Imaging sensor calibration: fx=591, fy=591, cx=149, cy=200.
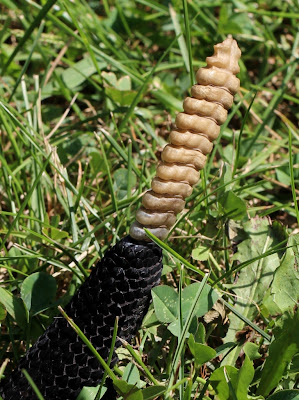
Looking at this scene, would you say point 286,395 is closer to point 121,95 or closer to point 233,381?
point 233,381

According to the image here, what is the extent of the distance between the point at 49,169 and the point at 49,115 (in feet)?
1.71

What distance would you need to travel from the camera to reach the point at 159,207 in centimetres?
160

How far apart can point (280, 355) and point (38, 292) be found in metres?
0.88

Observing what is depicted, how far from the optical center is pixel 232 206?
2418 millimetres

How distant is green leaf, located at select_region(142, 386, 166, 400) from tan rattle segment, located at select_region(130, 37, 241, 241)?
21.3 inches

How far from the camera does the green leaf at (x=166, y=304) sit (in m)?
1.86

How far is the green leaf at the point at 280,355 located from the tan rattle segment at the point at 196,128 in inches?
23.3

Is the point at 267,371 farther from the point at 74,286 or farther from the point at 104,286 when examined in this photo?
the point at 74,286

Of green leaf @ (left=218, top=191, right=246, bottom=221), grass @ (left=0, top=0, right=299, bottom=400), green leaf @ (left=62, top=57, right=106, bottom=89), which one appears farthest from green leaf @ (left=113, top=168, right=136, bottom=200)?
green leaf @ (left=62, top=57, right=106, bottom=89)

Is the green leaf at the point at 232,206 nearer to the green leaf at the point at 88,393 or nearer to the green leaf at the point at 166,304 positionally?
the green leaf at the point at 166,304

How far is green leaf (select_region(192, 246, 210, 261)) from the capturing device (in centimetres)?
234

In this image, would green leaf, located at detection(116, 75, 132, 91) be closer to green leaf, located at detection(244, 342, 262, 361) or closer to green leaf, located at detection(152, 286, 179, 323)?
green leaf, located at detection(152, 286, 179, 323)

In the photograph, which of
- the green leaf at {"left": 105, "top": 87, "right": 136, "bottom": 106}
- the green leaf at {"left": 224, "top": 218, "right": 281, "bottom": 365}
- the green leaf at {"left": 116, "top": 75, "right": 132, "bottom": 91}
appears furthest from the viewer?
the green leaf at {"left": 116, "top": 75, "right": 132, "bottom": 91}

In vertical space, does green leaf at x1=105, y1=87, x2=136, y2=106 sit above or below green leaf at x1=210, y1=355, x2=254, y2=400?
above
